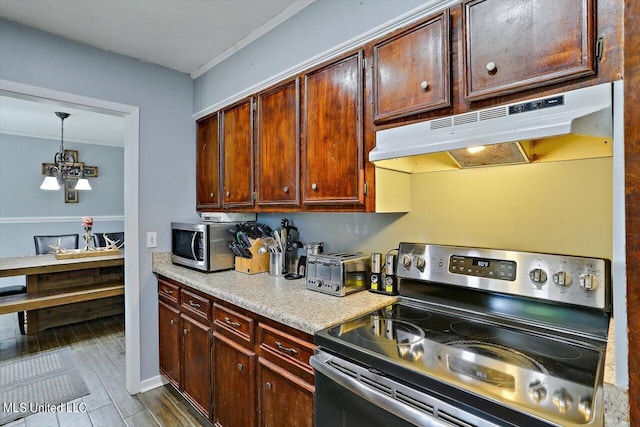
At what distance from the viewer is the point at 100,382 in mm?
2674

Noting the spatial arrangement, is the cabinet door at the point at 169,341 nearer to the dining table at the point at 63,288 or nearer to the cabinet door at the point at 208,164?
the cabinet door at the point at 208,164

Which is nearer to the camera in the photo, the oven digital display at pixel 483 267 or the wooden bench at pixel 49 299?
the oven digital display at pixel 483 267

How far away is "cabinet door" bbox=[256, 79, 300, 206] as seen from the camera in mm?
1915

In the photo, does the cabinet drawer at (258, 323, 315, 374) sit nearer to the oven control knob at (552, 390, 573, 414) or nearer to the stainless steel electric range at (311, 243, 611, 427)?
the stainless steel electric range at (311, 243, 611, 427)

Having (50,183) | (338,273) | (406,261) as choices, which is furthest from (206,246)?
(50,183)

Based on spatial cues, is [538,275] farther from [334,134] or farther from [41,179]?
[41,179]

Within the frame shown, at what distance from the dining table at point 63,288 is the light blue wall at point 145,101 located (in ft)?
4.58

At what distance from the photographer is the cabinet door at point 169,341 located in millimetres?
2336

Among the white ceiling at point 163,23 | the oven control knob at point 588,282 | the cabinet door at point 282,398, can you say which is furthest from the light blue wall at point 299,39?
the cabinet door at point 282,398

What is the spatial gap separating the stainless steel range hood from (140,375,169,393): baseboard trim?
2441 millimetres

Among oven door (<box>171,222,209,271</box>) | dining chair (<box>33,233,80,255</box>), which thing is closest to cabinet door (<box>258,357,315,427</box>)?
oven door (<box>171,222,209,271</box>)

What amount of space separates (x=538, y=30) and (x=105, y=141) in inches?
262

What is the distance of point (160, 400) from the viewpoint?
2.42 meters

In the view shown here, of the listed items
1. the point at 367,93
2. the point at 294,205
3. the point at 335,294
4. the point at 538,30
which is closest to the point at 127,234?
the point at 294,205
